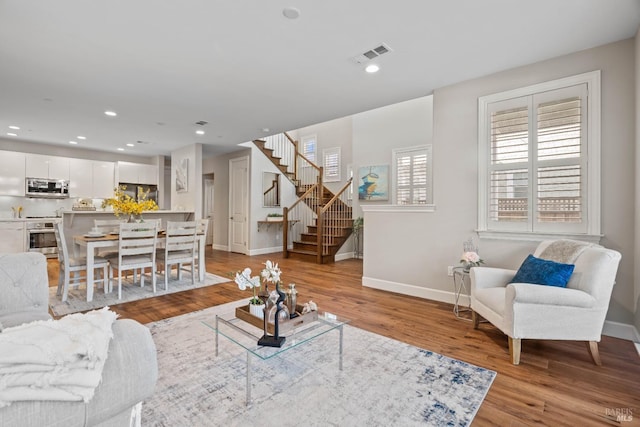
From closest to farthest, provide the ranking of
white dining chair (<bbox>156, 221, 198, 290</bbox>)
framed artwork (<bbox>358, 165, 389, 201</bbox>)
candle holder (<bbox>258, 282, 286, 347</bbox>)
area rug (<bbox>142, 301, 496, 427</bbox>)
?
1. area rug (<bbox>142, 301, 496, 427</bbox>)
2. candle holder (<bbox>258, 282, 286, 347</bbox>)
3. white dining chair (<bbox>156, 221, 198, 290</bbox>)
4. framed artwork (<bbox>358, 165, 389, 201</bbox>)

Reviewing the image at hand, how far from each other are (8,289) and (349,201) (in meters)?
6.77

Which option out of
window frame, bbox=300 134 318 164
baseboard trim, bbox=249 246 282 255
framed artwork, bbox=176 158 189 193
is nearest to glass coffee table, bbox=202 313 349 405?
baseboard trim, bbox=249 246 282 255

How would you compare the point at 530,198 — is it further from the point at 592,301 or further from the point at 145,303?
the point at 145,303

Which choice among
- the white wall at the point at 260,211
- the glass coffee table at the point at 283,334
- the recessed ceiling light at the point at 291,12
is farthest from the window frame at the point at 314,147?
the glass coffee table at the point at 283,334

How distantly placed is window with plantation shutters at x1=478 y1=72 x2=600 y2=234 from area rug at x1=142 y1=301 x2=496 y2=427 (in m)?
1.81

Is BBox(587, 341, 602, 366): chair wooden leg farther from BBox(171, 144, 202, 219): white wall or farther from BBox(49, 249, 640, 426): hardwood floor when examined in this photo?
BBox(171, 144, 202, 219): white wall

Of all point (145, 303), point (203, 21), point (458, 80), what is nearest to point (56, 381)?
point (203, 21)

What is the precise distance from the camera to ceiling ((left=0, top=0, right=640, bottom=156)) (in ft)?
7.67

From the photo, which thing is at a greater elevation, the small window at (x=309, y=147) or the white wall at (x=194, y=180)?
the small window at (x=309, y=147)

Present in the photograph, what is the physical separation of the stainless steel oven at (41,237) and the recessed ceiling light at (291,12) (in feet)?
22.9

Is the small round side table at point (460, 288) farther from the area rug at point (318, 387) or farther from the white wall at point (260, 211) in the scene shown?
the white wall at point (260, 211)

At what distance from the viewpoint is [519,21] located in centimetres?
246

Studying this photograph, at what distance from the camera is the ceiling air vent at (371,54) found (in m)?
2.87

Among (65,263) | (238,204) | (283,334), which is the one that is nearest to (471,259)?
(283,334)
